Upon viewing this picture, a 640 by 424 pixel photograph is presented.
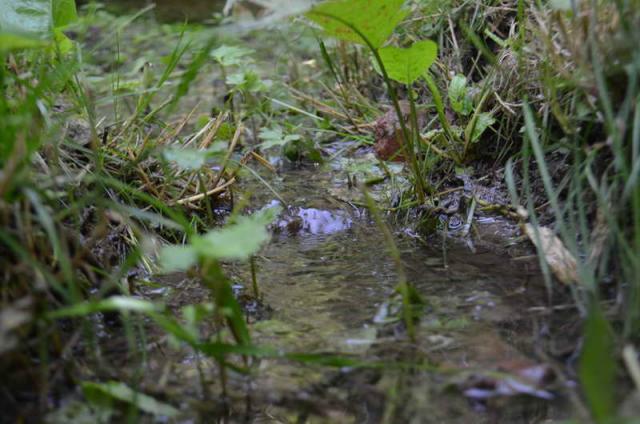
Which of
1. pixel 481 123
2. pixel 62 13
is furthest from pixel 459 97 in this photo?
pixel 62 13

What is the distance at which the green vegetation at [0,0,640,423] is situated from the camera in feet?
3.65

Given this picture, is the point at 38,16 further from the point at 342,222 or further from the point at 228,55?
the point at 342,222

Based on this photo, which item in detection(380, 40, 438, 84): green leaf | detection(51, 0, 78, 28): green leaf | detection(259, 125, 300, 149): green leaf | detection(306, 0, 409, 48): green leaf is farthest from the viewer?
detection(259, 125, 300, 149): green leaf

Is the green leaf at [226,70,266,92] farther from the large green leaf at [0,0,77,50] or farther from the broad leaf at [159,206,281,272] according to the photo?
the broad leaf at [159,206,281,272]

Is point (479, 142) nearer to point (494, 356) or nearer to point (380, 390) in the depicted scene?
point (494, 356)

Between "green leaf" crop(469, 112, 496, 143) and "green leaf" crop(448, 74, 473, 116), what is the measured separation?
0.24ft

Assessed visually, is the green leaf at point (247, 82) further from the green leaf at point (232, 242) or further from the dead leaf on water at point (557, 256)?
the green leaf at point (232, 242)

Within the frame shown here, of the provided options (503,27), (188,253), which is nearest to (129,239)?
(188,253)

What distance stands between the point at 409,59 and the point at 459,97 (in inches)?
13.8

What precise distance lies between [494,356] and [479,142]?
981mm

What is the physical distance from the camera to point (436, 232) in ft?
6.28

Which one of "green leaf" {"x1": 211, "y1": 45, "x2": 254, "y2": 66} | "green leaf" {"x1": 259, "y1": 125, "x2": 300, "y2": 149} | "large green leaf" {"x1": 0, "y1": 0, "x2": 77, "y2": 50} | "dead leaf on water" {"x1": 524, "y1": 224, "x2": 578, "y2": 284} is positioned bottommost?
"green leaf" {"x1": 259, "y1": 125, "x2": 300, "y2": 149}

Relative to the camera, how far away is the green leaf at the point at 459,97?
2070mm

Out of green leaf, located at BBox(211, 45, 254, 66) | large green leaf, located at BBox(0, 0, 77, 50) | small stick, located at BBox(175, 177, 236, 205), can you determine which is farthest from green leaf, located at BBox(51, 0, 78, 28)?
green leaf, located at BBox(211, 45, 254, 66)
